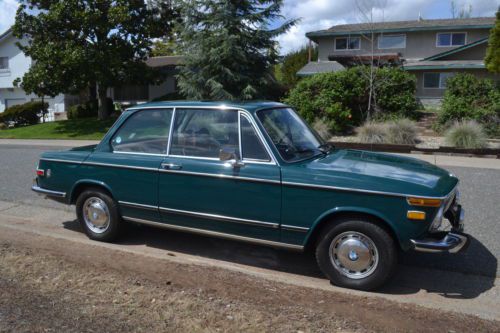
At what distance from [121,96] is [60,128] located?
32.9ft

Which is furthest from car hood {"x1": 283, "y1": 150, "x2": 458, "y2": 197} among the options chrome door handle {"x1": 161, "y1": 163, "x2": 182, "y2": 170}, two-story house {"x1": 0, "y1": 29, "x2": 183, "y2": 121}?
two-story house {"x1": 0, "y1": 29, "x2": 183, "y2": 121}

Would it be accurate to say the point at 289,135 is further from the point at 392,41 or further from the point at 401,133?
the point at 392,41

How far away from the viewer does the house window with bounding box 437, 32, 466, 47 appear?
3250 cm

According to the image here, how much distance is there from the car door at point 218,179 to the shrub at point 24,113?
1180 inches

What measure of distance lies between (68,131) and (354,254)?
76.7 ft

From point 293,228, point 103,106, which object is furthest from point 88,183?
point 103,106

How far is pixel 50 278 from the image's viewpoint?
439 cm

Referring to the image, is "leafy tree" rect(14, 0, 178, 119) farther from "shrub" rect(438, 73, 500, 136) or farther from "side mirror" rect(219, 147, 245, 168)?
"side mirror" rect(219, 147, 245, 168)

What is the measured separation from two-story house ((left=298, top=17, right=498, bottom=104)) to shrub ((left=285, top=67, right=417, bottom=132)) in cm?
1064

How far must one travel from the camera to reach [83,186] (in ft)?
18.5

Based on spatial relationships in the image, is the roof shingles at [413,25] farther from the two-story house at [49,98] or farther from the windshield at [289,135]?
the windshield at [289,135]

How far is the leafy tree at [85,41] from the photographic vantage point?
2338 cm

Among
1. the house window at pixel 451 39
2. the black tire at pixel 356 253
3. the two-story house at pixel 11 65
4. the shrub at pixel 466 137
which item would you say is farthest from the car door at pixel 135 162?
the two-story house at pixel 11 65

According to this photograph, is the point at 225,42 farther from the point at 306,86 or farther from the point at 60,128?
the point at 60,128
